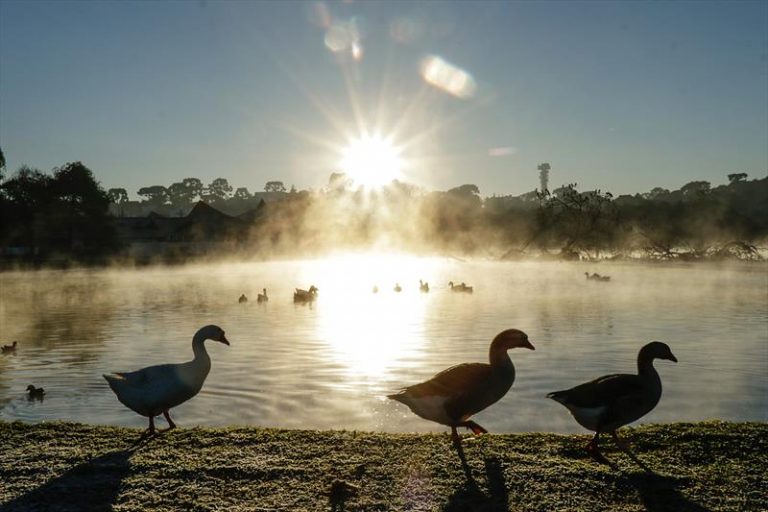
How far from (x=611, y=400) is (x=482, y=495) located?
8.17 ft

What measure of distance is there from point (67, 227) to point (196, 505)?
313 feet

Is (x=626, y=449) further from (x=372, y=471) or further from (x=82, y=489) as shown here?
(x=82, y=489)

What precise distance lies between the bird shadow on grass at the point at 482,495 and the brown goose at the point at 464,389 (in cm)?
124

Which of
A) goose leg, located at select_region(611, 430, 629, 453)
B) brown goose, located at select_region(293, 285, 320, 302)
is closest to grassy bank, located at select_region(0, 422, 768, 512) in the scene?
goose leg, located at select_region(611, 430, 629, 453)

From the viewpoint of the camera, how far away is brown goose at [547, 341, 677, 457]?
27.0 ft

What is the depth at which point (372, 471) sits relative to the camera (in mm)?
7605

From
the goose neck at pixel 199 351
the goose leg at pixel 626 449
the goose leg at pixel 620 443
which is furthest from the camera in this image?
the goose neck at pixel 199 351

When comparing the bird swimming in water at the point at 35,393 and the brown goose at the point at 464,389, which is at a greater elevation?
the brown goose at the point at 464,389

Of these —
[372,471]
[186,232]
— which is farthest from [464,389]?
[186,232]

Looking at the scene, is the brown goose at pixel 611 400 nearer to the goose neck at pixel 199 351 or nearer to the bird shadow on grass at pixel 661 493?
the bird shadow on grass at pixel 661 493

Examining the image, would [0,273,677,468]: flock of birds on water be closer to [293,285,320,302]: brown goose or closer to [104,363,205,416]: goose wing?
[104,363,205,416]: goose wing

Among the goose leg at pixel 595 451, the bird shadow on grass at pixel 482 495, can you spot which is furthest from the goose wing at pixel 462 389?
the goose leg at pixel 595 451

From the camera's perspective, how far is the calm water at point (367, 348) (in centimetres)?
1324

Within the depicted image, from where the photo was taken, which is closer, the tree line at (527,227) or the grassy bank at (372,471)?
the grassy bank at (372,471)
